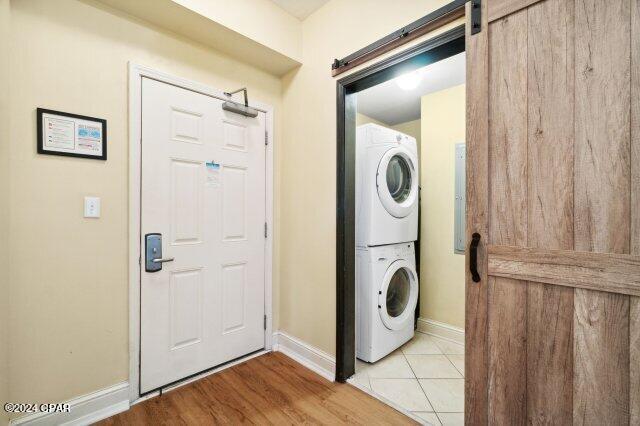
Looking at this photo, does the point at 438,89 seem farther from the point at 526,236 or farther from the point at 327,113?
the point at 526,236

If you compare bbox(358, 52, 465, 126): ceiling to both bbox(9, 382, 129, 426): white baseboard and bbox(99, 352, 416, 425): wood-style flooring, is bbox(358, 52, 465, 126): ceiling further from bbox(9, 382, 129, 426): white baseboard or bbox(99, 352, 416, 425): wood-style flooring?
bbox(9, 382, 129, 426): white baseboard

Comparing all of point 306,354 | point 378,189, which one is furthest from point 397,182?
point 306,354

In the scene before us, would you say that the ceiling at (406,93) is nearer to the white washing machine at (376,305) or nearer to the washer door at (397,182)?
the washer door at (397,182)

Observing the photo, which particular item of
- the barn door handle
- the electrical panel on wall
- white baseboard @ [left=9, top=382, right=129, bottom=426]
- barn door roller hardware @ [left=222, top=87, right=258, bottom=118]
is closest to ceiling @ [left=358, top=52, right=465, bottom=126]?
the electrical panel on wall

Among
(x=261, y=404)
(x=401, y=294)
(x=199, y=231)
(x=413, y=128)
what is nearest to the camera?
(x=261, y=404)

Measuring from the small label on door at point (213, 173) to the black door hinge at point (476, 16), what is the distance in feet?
5.56

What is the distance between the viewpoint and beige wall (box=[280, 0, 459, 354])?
2020mm

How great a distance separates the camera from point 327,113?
211cm

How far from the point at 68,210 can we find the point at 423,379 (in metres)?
2.47

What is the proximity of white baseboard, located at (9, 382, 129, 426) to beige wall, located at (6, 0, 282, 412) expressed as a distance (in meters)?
0.05

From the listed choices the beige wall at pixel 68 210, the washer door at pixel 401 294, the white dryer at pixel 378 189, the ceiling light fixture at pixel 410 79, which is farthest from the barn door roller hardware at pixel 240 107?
the washer door at pixel 401 294

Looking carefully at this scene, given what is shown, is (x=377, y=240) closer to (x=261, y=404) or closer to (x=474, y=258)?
(x=474, y=258)

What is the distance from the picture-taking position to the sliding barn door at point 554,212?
0.95 meters

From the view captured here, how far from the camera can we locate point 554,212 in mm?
1078
